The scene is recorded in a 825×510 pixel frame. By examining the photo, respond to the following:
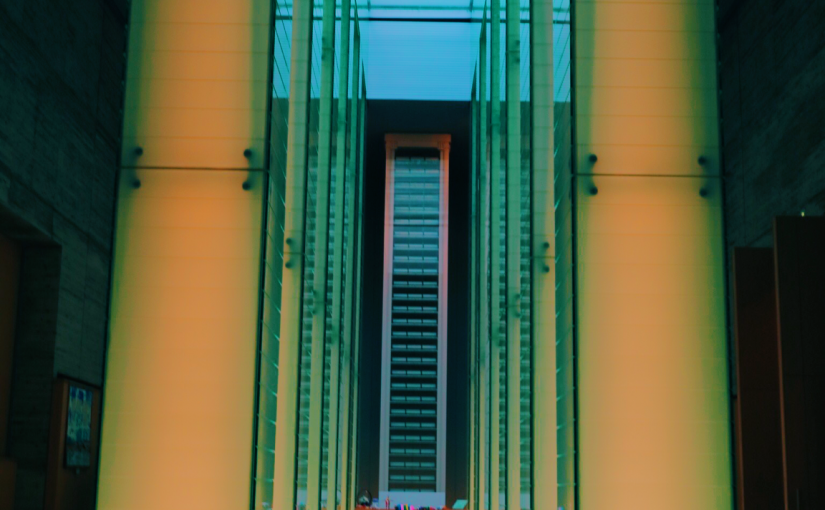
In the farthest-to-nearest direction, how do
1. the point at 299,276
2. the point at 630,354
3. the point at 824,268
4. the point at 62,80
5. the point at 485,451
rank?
1. the point at 485,451
2. the point at 62,80
3. the point at 299,276
4. the point at 824,268
5. the point at 630,354

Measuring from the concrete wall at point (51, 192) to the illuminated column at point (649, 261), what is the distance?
7749 millimetres

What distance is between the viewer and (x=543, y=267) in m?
7.26

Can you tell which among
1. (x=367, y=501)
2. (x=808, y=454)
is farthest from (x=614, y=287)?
(x=367, y=501)

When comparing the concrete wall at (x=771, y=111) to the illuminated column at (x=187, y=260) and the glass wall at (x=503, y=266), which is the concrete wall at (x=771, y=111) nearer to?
the glass wall at (x=503, y=266)

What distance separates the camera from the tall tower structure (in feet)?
76.3

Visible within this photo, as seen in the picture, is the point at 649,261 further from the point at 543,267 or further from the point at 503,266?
the point at 503,266

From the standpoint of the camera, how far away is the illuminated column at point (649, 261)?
5570 millimetres

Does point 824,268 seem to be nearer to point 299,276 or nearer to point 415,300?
point 299,276

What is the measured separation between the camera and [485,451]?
16.1 metres

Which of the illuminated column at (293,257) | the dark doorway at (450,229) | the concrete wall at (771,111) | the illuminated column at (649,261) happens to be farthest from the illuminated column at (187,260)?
the dark doorway at (450,229)

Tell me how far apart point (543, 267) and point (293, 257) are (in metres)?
2.16

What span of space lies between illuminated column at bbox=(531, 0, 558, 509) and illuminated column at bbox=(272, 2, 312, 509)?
1841mm

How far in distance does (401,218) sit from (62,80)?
34.3 ft

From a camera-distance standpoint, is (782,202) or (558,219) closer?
(558,219)
